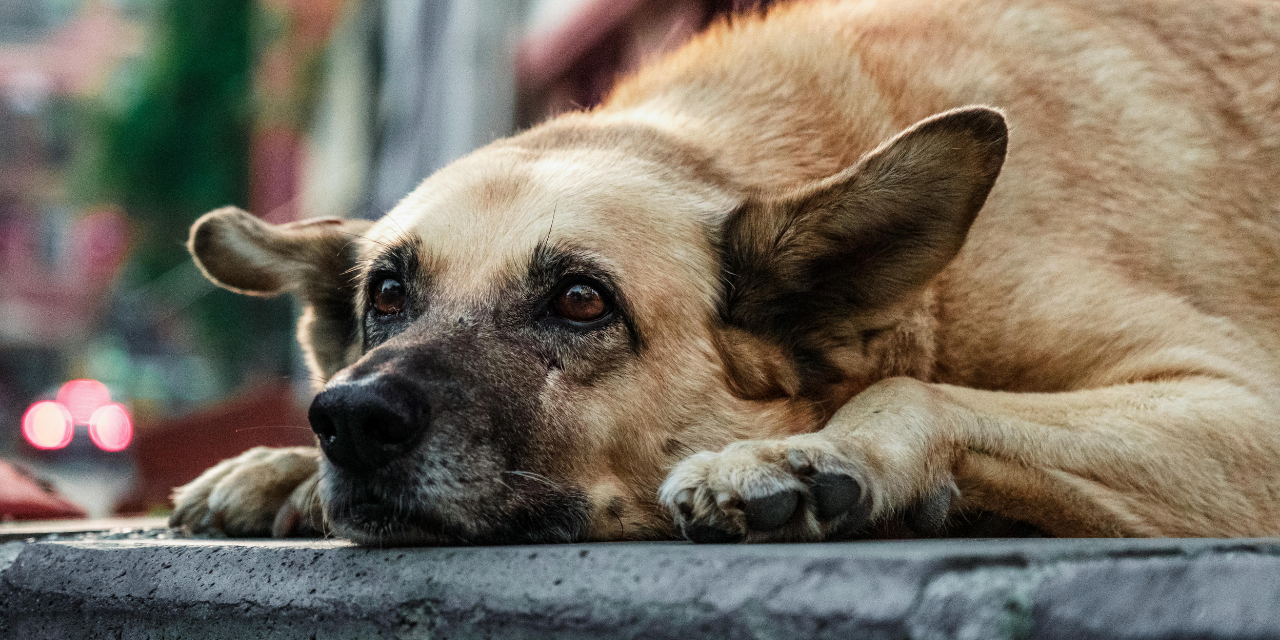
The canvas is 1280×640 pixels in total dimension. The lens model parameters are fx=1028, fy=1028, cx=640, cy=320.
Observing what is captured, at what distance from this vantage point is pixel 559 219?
8.19 feet

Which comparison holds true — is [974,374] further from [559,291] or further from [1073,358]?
[559,291]

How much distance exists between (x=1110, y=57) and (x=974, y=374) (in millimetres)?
1199

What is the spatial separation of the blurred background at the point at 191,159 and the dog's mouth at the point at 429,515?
1794 mm

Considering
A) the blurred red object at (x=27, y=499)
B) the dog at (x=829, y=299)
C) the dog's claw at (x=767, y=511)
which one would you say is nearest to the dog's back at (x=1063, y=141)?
the dog at (x=829, y=299)

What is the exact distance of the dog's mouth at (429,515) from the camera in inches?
80.4

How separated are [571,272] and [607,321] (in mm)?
144

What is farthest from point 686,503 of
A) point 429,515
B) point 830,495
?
point 429,515

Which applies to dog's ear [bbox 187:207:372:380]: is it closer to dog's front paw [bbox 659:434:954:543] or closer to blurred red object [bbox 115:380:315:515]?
dog's front paw [bbox 659:434:954:543]

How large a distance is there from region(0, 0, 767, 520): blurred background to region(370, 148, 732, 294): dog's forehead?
3.65 ft

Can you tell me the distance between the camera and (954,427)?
220 cm

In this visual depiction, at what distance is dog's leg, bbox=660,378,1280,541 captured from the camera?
6.26 ft

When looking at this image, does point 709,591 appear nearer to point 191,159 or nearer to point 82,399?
point 82,399

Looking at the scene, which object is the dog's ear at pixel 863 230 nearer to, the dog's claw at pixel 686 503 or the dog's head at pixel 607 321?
the dog's head at pixel 607 321

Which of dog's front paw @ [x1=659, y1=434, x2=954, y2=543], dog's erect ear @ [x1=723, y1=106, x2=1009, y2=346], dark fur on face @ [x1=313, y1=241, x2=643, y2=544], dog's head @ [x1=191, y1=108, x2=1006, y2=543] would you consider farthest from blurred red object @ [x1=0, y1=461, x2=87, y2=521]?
dog's front paw @ [x1=659, y1=434, x2=954, y2=543]
